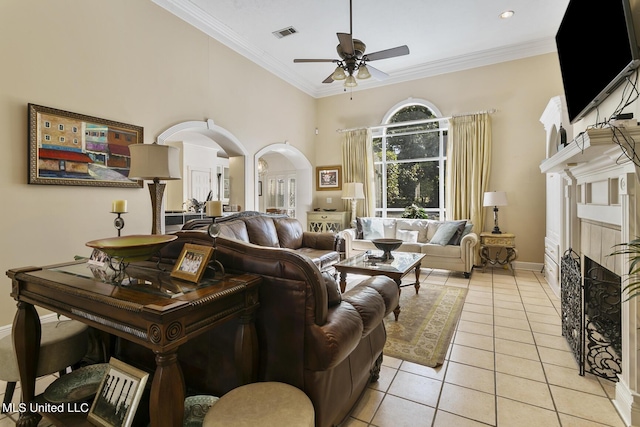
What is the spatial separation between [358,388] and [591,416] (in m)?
1.33

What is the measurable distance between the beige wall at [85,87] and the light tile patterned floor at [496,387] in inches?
123

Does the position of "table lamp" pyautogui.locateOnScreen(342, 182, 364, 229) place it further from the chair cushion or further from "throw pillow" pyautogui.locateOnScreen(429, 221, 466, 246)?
the chair cushion

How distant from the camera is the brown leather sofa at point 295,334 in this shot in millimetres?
1333

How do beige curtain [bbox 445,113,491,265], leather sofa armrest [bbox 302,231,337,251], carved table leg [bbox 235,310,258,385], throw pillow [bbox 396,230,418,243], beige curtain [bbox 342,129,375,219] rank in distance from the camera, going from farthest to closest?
1. beige curtain [bbox 342,129,375,219]
2. beige curtain [bbox 445,113,491,265]
3. throw pillow [bbox 396,230,418,243]
4. leather sofa armrest [bbox 302,231,337,251]
5. carved table leg [bbox 235,310,258,385]

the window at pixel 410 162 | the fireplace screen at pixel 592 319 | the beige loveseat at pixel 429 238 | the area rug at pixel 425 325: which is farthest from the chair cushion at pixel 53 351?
the window at pixel 410 162

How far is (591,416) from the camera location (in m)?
1.72

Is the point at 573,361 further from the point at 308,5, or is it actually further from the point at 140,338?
the point at 308,5

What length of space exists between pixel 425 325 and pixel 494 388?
983 millimetres

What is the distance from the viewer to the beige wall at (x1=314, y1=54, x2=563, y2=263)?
5133mm

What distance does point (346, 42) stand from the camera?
10.5ft

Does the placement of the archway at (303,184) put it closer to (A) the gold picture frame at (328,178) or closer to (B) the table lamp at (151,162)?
(A) the gold picture frame at (328,178)

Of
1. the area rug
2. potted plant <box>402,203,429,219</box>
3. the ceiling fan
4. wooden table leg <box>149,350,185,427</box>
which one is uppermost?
the ceiling fan

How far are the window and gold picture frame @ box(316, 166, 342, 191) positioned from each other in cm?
89

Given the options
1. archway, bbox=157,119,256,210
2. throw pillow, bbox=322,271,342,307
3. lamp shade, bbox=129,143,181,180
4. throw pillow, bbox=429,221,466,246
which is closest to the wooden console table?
throw pillow, bbox=322,271,342,307
